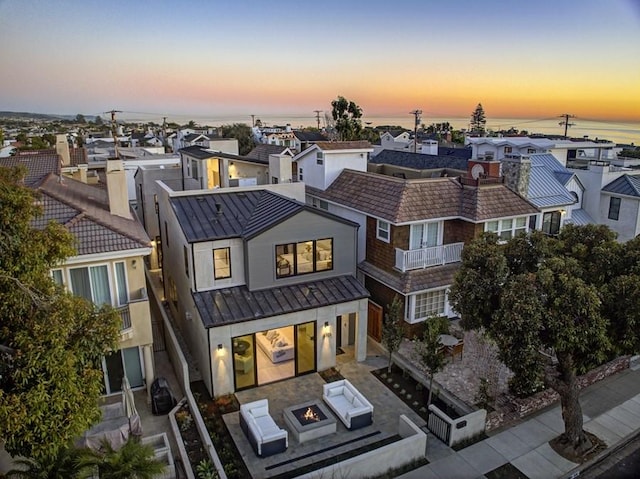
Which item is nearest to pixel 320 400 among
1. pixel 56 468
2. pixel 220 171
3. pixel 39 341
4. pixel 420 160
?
pixel 56 468

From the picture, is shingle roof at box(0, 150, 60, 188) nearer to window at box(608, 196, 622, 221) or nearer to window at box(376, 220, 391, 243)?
window at box(376, 220, 391, 243)

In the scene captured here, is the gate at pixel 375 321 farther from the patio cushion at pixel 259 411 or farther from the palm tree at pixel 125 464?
the palm tree at pixel 125 464

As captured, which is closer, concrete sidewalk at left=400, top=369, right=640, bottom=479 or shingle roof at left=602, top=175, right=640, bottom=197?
concrete sidewalk at left=400, top=369, right=640, bottom=479

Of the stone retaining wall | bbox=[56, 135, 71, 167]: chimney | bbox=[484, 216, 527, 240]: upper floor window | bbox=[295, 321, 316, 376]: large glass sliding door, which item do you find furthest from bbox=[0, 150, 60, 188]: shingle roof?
the stone retaining wall

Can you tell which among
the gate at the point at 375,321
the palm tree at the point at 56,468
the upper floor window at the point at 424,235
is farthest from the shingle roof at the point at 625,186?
the palm tree at the point at 56,468

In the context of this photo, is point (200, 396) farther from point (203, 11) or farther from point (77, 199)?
point (203, 11)

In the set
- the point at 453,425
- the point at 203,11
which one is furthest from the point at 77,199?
the point at 453,425
